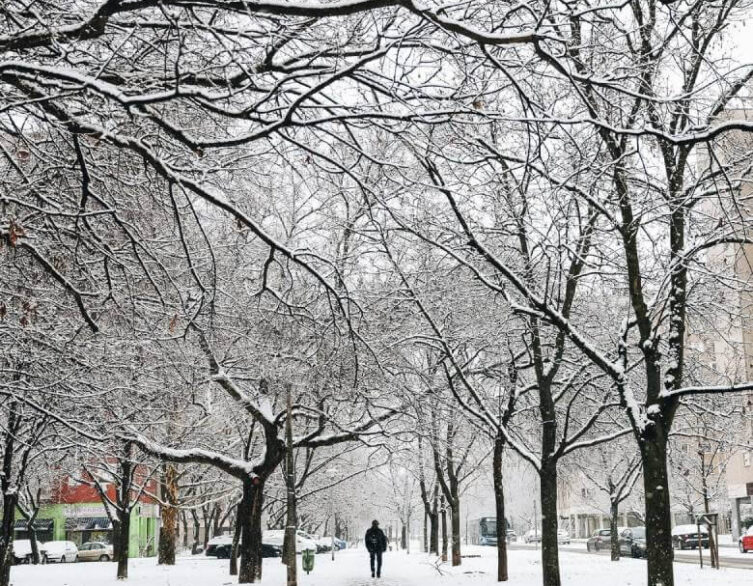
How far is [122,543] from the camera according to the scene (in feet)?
75.9

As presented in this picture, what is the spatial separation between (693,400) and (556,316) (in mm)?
5922

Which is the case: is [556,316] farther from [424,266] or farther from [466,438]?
[466,438]

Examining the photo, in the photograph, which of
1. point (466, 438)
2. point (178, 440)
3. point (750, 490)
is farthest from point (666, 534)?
point (750, 490)

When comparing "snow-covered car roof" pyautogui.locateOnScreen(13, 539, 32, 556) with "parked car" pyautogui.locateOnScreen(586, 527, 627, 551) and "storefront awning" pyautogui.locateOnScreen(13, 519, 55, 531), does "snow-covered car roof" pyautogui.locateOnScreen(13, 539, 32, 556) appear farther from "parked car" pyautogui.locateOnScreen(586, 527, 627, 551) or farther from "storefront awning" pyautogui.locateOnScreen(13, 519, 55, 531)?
"parked car" pyautogui.locateOnScreen(586, 527, 627, 551)

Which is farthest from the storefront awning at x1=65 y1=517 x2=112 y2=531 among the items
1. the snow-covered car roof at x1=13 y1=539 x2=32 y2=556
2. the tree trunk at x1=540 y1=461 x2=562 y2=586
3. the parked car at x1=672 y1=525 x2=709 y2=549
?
the tree trunk at x1=540 y1=461 x2=562 y2=586

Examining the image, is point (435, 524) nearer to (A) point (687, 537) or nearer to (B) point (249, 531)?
(A) point (687, 537)

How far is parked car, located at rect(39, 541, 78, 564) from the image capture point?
44188 mm

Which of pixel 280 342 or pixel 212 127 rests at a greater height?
pixel 212 127

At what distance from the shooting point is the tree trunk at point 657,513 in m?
10.9

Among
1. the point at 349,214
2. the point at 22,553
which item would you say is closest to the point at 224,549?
the point at 22,553

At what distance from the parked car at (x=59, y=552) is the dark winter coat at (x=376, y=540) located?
26.7 metres

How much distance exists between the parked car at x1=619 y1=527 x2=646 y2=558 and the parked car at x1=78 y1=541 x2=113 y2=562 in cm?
2769

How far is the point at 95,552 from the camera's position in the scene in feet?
154

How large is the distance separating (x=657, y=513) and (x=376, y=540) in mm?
13752
